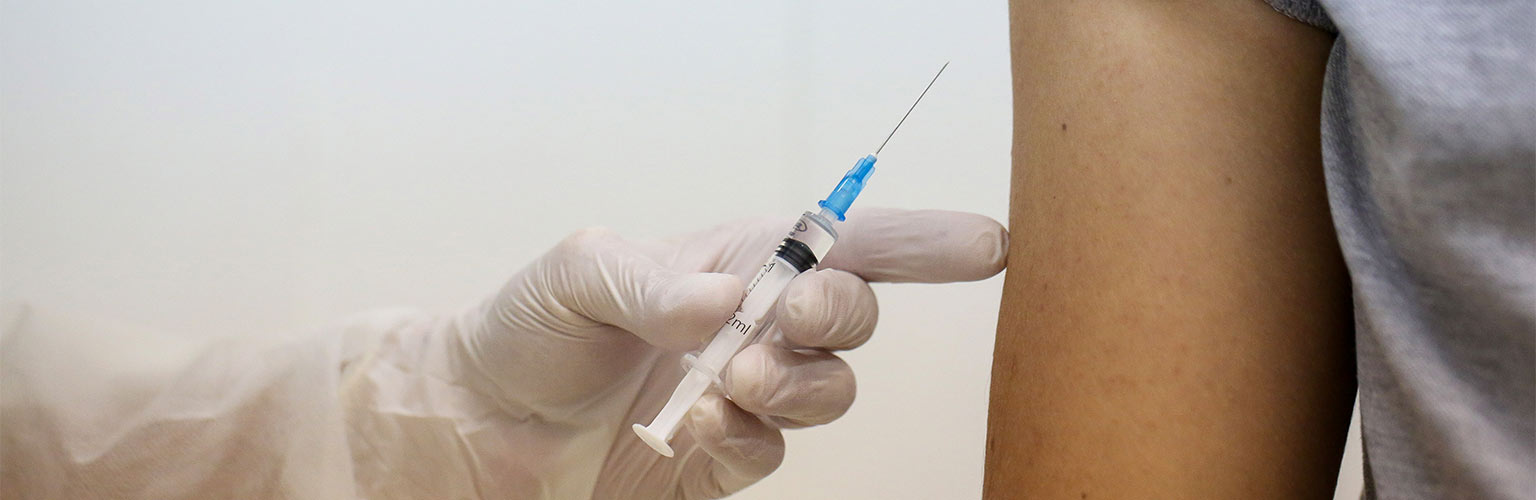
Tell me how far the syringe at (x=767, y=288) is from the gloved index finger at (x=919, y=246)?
0.13 metres

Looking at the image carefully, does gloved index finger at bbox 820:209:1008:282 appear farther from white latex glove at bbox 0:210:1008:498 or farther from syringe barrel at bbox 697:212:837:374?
syringe barrel at bbox 697:212:837:374

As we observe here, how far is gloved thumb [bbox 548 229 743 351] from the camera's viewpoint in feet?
2.70

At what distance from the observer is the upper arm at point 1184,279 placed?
1.88 ft

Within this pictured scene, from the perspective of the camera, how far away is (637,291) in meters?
0.91

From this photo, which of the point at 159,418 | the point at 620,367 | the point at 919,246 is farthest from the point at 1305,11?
the point at 159,418

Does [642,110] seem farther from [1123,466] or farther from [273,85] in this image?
[1123,466]

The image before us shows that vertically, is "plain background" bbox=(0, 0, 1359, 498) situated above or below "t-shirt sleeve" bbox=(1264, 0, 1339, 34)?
below

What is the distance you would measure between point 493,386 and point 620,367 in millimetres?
151

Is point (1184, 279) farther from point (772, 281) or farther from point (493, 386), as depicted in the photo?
point (493, 386)

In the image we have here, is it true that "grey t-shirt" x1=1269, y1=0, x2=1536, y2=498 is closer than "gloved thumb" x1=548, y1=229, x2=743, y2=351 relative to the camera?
Yes

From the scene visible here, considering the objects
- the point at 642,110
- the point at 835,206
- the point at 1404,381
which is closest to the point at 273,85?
the point at 642,110

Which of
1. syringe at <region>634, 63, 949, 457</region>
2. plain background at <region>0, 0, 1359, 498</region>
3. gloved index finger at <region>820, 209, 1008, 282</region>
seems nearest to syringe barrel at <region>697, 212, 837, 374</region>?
syringe at <region>634, 63, 949, 457</region>

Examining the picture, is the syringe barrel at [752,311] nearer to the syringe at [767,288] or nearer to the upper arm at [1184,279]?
the syringe at [767,288]

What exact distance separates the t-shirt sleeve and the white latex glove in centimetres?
33
